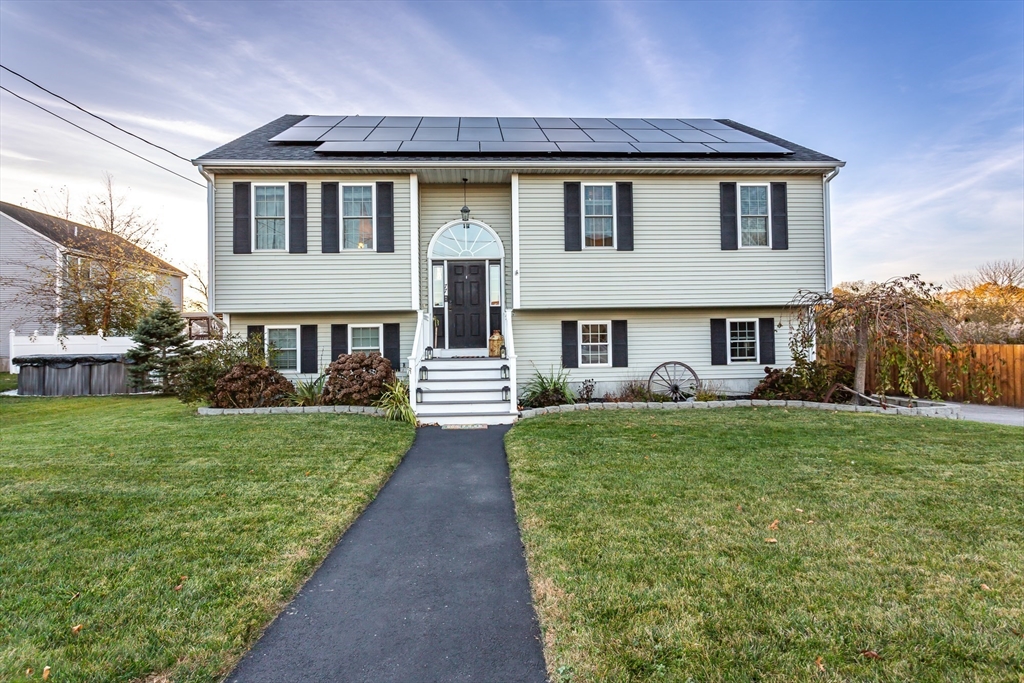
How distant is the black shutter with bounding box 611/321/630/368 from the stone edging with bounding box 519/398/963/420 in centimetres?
164

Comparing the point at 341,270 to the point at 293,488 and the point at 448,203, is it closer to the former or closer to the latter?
the point at 448,203

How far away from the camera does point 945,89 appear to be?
14.1 metres

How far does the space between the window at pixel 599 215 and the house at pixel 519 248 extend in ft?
0.15

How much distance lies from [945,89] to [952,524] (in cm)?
1643

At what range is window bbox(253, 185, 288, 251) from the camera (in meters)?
10.6

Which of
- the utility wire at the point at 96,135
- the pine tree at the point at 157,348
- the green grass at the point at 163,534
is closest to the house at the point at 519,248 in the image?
the utility wire at the point at 96,135

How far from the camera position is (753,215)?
1123 centimetres

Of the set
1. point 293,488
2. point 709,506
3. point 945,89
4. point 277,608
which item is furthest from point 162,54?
point 945,89

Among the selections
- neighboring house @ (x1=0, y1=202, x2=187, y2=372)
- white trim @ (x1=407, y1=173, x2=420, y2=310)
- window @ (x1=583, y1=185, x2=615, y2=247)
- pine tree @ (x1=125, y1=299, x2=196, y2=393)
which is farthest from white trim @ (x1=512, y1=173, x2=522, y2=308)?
neighboring house @ (x1=0, y1=202, x2=187, y2=372)

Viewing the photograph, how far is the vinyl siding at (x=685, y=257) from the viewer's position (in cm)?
1101

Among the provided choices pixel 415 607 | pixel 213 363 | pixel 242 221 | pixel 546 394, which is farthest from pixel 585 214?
pixel 415 607

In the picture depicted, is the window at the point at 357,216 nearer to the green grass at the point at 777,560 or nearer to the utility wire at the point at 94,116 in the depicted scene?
the utility wire at the point at 94,116

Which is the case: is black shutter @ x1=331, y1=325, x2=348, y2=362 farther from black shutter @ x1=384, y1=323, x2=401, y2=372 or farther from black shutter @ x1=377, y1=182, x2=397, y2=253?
black shutter @ x1=377, y1=182, x2=397, y2=253

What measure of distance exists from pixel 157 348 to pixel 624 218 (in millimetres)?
13298
